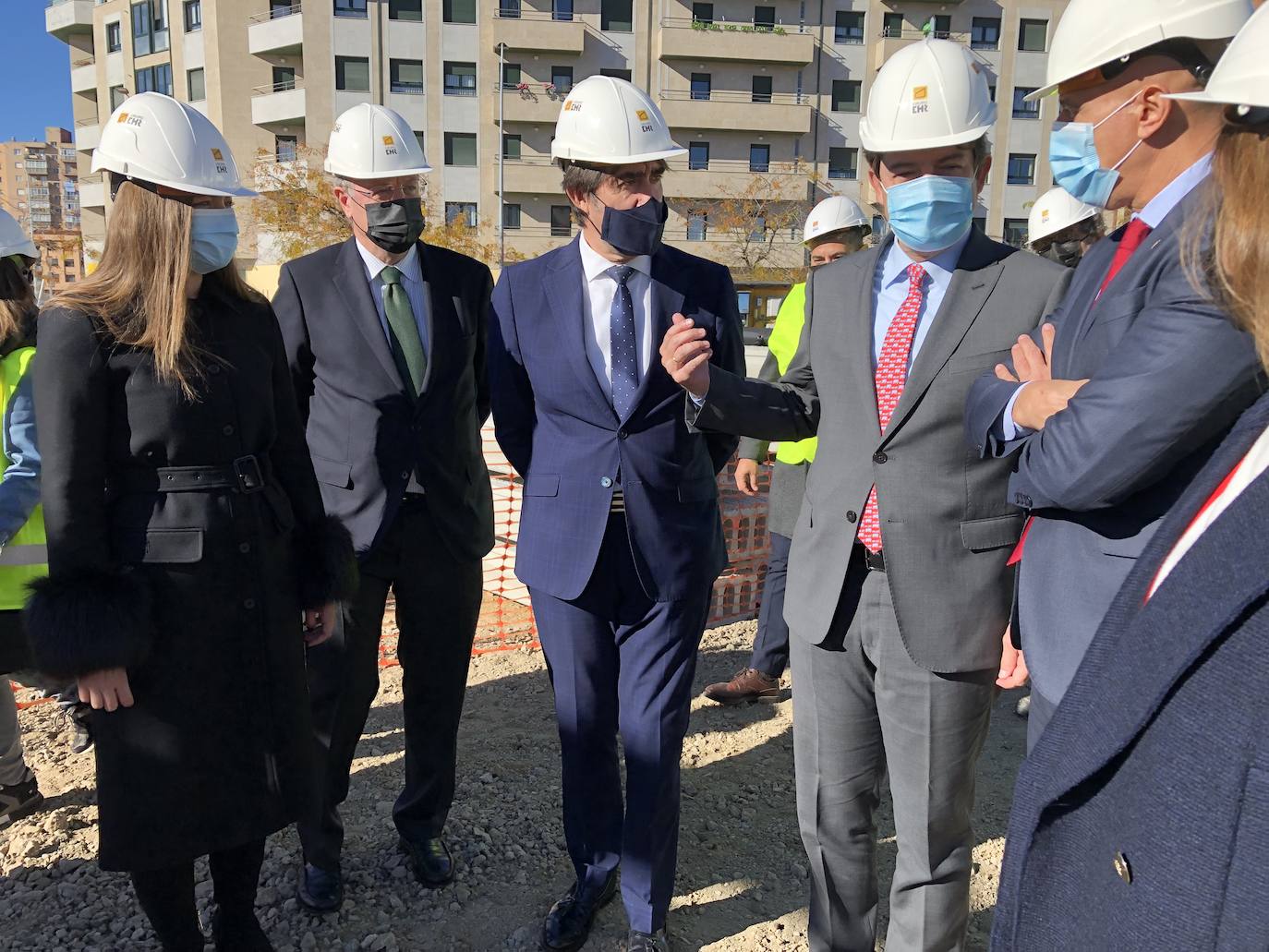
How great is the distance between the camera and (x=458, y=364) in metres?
3.20

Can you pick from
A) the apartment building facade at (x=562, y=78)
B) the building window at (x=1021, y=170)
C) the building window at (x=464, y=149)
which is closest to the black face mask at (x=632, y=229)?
the apartment building facade at (x=562, y=78)

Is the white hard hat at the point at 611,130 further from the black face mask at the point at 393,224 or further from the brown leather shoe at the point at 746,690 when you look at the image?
the brown leather shoe at the point at 746,690

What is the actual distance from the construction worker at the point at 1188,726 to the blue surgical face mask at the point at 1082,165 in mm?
Answer: 510

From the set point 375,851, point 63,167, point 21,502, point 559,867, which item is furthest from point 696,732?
point 63,167

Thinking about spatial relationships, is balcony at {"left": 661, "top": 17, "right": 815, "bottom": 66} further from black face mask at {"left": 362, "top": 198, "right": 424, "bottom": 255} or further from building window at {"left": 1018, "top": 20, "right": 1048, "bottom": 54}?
black face mask at {"left": 362, "top": 198, "right": 424, "bottom": 255}

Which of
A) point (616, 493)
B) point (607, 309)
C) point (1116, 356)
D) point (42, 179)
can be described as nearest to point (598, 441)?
point (616, 493)

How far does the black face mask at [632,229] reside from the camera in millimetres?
2664

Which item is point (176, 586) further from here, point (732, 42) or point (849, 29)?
point (849, 29)

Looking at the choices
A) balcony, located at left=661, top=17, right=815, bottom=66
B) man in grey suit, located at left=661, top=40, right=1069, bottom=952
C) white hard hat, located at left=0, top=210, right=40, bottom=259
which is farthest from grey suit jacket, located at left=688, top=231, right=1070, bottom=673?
balcony, located at left=661, top=17, right=815, bottom=66

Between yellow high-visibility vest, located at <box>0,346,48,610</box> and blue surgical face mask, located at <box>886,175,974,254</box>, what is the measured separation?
2.98m

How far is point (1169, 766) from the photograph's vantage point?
1.08 meters

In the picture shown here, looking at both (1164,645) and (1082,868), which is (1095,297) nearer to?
(1164,645)

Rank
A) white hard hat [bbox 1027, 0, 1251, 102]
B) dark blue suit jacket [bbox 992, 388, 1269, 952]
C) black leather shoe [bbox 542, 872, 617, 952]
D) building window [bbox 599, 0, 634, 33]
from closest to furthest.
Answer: dark blue suit jacket [bbox 992, 388, 1269, 952]
white hard hat [bbox 1027, 0, 1251, 102]
black leather shoe [bbox 542, 872, 617, 952]
building window [bbox 599, 0, 634, 33]

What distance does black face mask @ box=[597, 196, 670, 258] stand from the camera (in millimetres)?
2664
